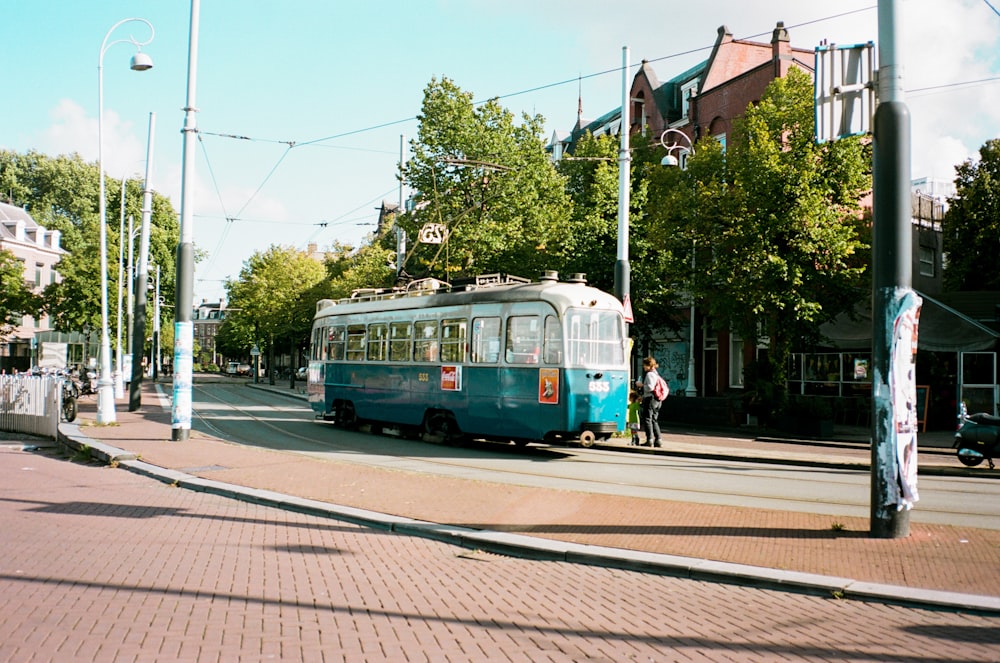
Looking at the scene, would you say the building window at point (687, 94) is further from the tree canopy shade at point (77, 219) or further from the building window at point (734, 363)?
the tree canopy shade at point (77, 219)

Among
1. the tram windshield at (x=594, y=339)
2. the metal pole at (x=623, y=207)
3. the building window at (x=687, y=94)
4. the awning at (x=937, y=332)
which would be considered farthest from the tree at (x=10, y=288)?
the awning at (x=937, y=332)

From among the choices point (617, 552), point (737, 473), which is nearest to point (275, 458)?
point (737, 473)

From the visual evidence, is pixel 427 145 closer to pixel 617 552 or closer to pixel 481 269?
pixel 481 269

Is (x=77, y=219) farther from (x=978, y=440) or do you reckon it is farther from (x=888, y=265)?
(x=888, y=265)

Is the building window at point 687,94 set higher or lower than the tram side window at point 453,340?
higher

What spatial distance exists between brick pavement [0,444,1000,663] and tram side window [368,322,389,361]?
11486mm

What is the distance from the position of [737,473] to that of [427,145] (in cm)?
1889

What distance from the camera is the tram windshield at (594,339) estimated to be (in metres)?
15.7

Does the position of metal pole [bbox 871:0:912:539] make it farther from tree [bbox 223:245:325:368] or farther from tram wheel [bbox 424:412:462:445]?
tree [bbox 223:245:325:368]

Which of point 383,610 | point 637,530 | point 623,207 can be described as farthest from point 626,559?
point 623,207

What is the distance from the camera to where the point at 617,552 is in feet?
24.8

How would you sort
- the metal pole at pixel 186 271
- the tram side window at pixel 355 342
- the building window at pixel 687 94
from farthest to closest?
the building window at pixel 687 94 < the tram side window at pixel 355 342 < the metal pole at pixel 186 271

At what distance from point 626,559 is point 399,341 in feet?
41.7

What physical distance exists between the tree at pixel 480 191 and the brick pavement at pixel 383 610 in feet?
68.3
